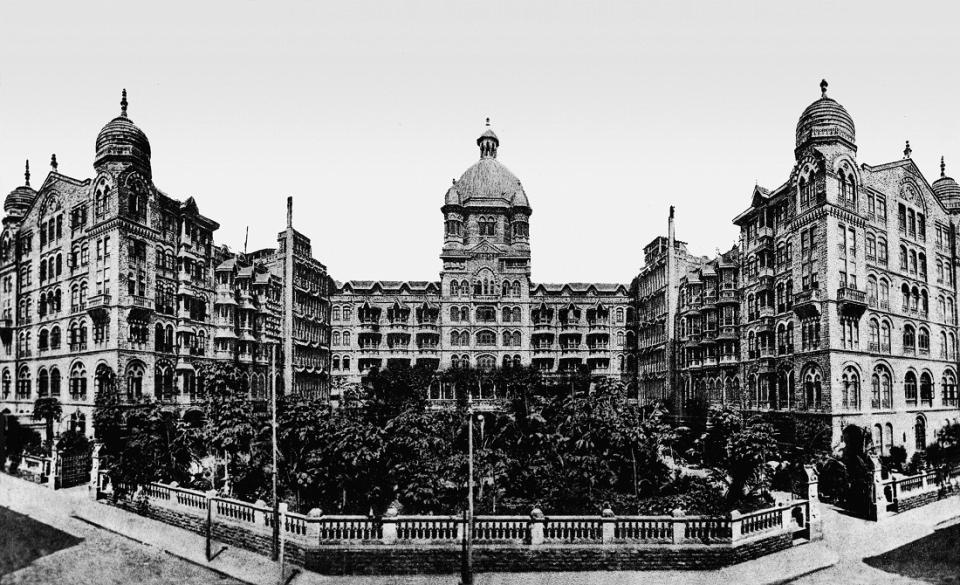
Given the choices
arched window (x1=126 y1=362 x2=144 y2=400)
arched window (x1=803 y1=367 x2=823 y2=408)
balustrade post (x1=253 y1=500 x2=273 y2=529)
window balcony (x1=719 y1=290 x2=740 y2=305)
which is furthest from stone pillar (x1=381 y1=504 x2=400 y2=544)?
window balcony (x1=719 y1=290 x2=740 y2=305)

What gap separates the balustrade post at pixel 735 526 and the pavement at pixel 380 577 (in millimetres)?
1001

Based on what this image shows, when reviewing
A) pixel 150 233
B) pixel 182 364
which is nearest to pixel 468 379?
pixel 182 364

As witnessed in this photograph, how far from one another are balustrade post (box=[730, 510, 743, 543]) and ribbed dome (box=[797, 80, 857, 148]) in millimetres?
31463

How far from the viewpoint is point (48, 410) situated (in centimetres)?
4600

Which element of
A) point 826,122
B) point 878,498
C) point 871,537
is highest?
point 826,122

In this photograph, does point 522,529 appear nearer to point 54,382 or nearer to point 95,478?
point 95,478

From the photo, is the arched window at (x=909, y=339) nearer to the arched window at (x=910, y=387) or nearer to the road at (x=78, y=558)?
the arched window at (x=910, y=387)

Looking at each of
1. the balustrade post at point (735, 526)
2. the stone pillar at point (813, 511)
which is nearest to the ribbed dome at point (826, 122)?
the stone pillar at point (813, 511)

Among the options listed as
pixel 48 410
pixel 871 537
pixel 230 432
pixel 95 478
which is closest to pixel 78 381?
pixel 48 410

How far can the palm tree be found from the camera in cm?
4569

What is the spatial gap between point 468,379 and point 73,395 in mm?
35423

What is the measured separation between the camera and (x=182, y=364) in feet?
167

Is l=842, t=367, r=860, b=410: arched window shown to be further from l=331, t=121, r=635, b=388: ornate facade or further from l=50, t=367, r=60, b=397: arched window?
l=50, t=367, r=60, b=397: arched window

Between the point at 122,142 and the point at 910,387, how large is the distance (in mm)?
63590
